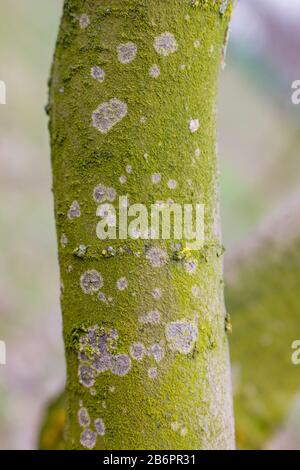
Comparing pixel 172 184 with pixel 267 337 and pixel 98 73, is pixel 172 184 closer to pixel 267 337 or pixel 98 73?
pixel 98 73

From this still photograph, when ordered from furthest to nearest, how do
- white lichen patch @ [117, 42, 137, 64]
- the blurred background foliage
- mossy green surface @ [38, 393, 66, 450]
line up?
the blurred background foliage → mossy green surface @ [38, 393, 66, 450] → white lichen patch @ [117, 42, 137, 64]

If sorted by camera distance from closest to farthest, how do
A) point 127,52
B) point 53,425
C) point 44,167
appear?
point 127,52
point 53,425
point 44,167

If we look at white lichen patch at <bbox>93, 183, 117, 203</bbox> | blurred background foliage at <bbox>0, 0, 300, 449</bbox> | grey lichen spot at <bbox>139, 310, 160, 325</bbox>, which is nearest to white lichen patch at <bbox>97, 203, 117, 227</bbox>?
white lichen patch at <bbox>93, 183, 117, 203</bbox>

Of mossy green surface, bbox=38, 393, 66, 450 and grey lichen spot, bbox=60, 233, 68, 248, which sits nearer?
grey lichen spot, bbox=60, 233, 68, 248

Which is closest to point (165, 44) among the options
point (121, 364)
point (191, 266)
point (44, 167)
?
point (191, 266)

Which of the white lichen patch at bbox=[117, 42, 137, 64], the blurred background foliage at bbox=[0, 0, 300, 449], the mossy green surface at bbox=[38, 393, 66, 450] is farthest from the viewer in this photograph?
the blurred background foliage at bbox=[0, 0, 300, 449]

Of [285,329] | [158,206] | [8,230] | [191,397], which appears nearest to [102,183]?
[158,206]

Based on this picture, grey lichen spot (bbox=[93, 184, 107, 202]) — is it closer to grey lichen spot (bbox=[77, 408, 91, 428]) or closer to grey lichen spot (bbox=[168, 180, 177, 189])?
grey lichen spot (bbox=[168, 180, 177, 189])
